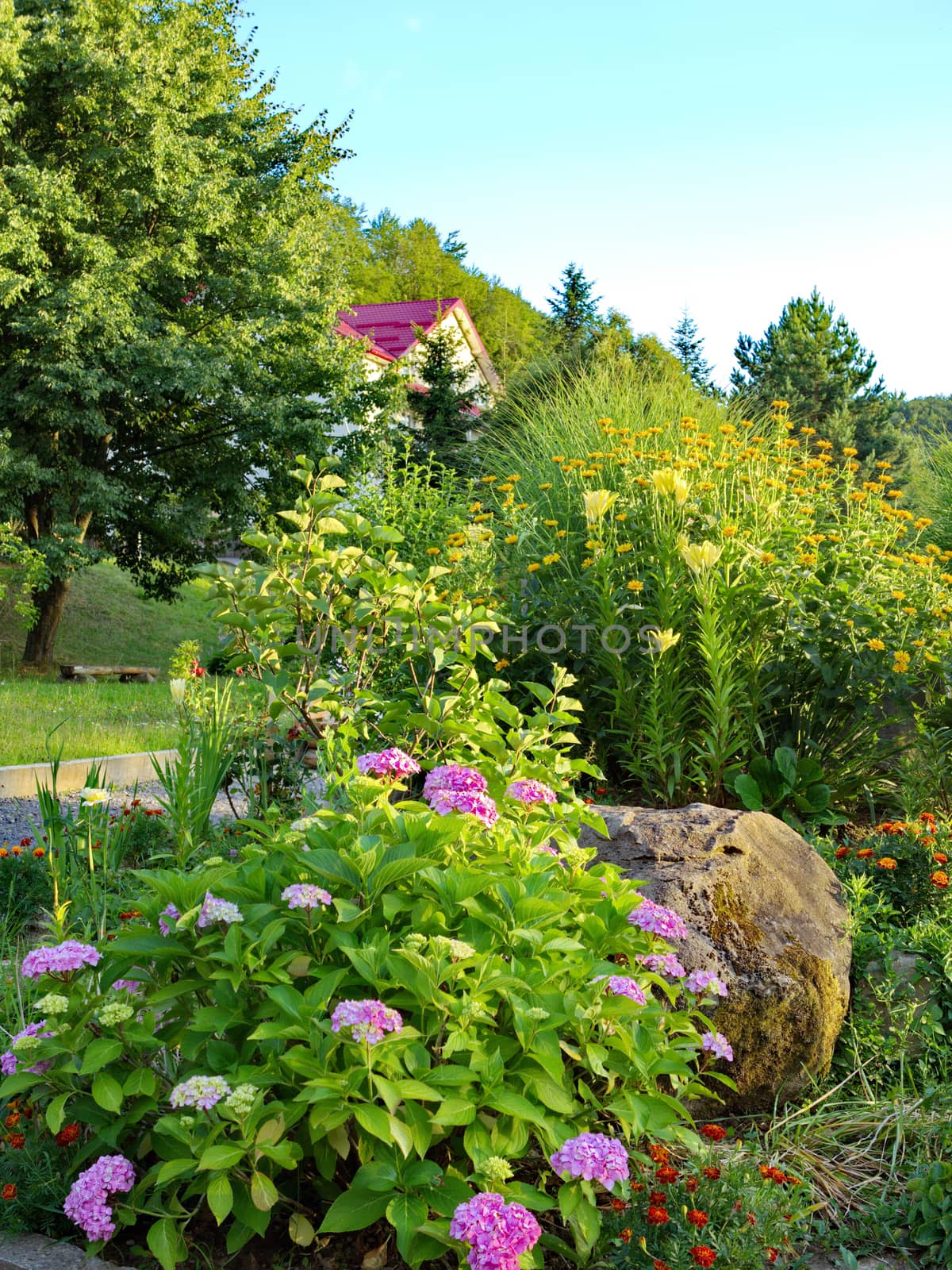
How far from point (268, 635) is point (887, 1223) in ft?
8.82

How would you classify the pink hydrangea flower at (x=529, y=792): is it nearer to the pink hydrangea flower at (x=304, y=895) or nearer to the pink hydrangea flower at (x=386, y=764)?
the pink hydrangea flower at (x=386, y=764)

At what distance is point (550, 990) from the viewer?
1.95 m

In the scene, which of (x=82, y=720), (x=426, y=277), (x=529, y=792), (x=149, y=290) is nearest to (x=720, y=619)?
(x=529, y=792)

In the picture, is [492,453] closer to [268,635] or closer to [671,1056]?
[268,635]

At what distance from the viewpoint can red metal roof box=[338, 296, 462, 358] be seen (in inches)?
1153

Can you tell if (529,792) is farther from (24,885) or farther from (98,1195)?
(24,885)

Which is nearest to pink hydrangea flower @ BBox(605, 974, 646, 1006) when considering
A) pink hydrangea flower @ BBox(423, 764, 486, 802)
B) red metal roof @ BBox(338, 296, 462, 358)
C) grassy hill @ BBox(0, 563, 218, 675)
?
pink hydrangea flower @ BBox(423, 764, 486, 802)

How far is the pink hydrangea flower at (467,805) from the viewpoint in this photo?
2.31 metres

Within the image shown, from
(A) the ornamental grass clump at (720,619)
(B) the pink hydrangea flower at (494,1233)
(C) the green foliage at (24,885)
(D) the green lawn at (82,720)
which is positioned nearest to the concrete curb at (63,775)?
(D) the green lawn at (82,720)

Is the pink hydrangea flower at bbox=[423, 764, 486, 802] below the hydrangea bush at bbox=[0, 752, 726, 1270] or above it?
above

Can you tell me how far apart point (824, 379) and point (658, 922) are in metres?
21.9

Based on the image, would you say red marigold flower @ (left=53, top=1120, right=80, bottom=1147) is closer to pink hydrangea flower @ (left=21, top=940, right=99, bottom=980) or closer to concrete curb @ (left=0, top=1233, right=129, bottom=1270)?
concrete curb @ (left=0, top=1233, right=129, bottom=1270)

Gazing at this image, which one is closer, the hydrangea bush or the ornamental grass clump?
the hydrangea bush

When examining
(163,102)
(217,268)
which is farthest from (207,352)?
(163,102)
